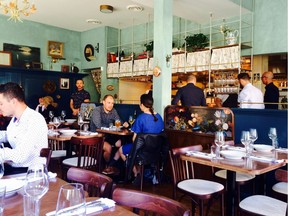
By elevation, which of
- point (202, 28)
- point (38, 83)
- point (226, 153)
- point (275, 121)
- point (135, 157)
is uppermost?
point (202, 28)

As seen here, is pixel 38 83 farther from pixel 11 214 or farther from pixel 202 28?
pixel 11 214

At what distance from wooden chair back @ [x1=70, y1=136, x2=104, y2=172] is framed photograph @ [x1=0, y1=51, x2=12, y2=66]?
6510 mm

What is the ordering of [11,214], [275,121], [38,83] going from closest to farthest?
[11,214]
[275,121]
[38,83]

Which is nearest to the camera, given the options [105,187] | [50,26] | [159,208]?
[159,208]

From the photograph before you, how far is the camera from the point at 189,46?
7.64 meters

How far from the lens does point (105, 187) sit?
1.57 metres

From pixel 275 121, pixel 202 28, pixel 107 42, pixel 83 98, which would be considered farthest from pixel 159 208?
pixel 107 42

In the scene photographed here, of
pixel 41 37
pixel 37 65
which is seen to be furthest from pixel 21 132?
pixel 41 37

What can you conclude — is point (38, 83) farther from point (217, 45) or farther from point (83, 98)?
point (217, 45)

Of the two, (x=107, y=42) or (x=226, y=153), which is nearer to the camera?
(x=226, y=153)

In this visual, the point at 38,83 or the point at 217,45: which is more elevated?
the point at 217,45

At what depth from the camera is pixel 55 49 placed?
10.0 m

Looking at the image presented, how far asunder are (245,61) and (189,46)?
1.52m

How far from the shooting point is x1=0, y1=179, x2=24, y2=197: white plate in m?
1.43
